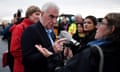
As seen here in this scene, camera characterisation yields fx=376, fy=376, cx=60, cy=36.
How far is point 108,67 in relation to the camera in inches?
135

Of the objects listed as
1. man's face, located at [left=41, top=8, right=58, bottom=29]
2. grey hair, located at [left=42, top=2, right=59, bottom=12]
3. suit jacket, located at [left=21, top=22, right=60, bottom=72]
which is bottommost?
suit jacket, located at [left=21, top=22, right=60, bottom=72]

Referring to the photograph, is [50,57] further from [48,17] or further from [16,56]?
[16,56]

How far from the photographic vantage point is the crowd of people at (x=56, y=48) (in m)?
3.39

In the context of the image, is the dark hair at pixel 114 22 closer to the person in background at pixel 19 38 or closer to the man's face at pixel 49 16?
the man's face at pixel 49 16

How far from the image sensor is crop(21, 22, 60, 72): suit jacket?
4277 millimetres

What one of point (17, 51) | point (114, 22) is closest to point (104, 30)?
point (114, 22)

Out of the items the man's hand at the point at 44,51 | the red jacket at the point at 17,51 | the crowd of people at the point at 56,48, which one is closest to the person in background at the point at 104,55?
the crowd of people at the point at 56,48

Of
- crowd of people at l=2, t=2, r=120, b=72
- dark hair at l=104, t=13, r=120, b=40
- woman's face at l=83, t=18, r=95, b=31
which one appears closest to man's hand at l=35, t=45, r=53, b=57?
crowd of people at l=2, t=2, r=120, b=72

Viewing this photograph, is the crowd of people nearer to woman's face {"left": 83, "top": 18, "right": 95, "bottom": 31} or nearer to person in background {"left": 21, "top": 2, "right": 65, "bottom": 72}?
person in background {"left": 21, "top": 2, "right": 65, "bottom": 72}

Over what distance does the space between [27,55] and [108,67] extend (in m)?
1.21

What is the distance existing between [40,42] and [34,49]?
4.7 inches

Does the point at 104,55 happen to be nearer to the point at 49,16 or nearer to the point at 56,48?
the point at 56,48

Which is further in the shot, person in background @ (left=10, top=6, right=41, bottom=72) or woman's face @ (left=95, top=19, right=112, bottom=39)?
person in background @ (left=10, top=6, right=41, bottom=72)

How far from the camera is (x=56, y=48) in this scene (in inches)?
165
